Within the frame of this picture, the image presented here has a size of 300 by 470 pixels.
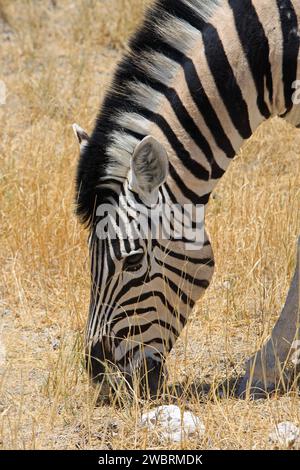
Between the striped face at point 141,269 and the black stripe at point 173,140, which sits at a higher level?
the black stripe at point 173,140

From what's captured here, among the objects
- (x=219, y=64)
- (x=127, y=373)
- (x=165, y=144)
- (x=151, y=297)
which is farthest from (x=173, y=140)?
(x=127, y=373)

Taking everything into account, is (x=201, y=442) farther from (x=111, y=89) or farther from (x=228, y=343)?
(x=111, y=89)

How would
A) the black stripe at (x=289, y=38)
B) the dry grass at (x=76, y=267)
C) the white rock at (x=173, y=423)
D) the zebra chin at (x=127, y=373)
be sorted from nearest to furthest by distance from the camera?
the white rock at (x=173, y=423) → the zebra chin at (x=127, y=373) → the dry grass at (x=76, y=267) → the black stripe at (x=289, y=38)

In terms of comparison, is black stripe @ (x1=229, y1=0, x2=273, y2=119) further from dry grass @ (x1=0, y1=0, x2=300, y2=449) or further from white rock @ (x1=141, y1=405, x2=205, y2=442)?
white rock @ (x1=141, y1=405, x2=205, y2=442)

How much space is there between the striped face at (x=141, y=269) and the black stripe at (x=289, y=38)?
2.60 feet

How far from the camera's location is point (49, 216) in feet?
21.3

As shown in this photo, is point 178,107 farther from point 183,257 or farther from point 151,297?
point 151,297

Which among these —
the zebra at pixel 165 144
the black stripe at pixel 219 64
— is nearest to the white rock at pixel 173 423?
the zebra at pixel 165 144

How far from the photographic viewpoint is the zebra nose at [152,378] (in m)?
4.41

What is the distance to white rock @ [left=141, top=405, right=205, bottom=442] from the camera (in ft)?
13.8

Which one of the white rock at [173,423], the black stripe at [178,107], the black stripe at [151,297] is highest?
the black stripe at [178,107]

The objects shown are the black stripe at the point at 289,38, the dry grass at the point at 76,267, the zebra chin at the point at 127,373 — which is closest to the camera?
the zebra chin at the point at 127,373

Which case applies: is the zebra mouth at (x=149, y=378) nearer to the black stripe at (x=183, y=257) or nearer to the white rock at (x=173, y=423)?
the white rock at (x=173, y=423)

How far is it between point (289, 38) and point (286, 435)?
5.86 ft
